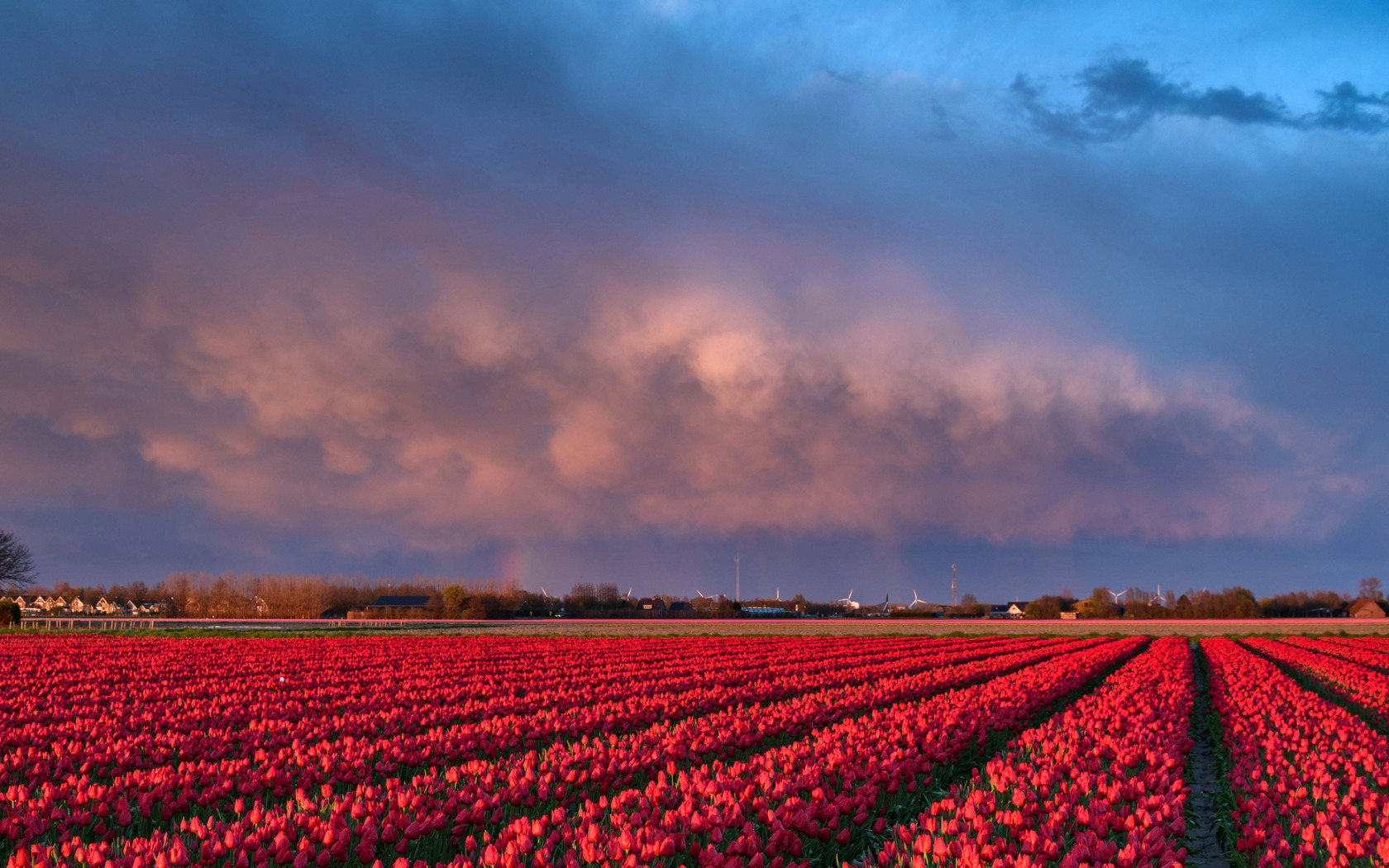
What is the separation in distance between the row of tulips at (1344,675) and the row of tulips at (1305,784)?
4003 mm

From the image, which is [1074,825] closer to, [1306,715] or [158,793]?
[158,793]

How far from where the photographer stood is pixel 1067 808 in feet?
25.0

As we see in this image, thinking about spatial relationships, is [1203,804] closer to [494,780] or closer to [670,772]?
[670,772]

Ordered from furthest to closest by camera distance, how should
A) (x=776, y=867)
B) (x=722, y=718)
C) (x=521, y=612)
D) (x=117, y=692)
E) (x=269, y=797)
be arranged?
1. (x=521, y=612)
2. (x=117, y=692)
3. (x=722, y=718)
4. (x=269, y=797)
5. (x=776, y=867)

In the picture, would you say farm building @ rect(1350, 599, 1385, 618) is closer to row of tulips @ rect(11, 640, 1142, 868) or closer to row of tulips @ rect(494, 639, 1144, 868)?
row of tulips @ rect(494, 639, 1144, 868)

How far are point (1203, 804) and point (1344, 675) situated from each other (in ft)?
61.5

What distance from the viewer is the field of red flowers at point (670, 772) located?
21.4 feet

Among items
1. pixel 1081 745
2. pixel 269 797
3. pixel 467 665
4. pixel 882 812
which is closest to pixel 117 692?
pixel 467 665

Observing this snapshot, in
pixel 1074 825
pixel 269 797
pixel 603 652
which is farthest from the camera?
pixel 603 652

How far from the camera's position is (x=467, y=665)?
92.6 feet

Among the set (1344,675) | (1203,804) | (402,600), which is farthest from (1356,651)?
(402,600)

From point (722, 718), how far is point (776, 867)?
8485 mm

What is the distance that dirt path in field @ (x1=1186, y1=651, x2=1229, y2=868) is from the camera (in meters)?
9.85

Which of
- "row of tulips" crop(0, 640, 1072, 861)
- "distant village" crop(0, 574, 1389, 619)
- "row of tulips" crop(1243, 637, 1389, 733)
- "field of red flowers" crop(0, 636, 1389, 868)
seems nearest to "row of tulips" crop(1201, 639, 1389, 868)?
"field of red flowers" crop(0, 636, 1389, 868)
